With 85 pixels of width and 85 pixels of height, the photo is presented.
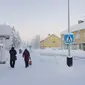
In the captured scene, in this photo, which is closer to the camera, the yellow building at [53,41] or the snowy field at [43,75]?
the snowy field at [43,75]

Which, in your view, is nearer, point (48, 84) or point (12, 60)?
point (48, 84)

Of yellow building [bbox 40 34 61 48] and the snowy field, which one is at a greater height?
yellow building [bbox 40 34 61 48]

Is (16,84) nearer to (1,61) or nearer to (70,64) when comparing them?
(70,64)

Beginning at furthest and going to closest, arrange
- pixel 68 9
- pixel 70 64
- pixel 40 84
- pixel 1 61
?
pixel 1 61, pixel 68 9, pixel 70 64, pixel 40 84

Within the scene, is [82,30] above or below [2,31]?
above

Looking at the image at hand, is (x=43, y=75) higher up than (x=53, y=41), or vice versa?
(x=53, y=41)

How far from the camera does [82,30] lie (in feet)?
199

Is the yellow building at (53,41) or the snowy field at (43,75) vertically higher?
the yellow building at (53,41)

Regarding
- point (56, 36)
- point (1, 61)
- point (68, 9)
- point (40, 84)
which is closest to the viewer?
point (40, 84)

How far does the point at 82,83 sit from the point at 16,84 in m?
2.90

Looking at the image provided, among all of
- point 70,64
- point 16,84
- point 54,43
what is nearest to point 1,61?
point 70,64

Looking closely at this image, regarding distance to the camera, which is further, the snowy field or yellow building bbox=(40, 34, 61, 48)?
yellow building bbox=(40, 34, 61, 48)

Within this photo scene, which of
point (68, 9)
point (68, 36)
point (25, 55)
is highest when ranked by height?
point (68, 9)

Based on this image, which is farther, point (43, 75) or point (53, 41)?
point (53, 41)
